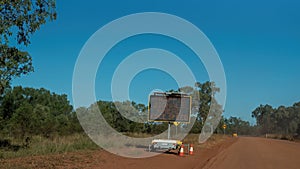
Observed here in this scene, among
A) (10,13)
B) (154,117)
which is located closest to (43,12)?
(10,13)

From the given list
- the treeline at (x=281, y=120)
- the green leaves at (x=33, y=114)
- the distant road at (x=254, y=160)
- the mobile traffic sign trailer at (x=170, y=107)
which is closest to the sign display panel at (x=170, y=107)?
the mobile traffic sign trailer at (x=170, y=107)

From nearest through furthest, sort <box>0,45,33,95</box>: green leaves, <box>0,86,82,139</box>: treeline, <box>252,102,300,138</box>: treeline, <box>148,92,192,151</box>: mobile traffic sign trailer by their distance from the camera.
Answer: <box>0,45,33,95</box>: green leaves, <box>148,92,192,151</box>: mobile traffic sign trailer, <box>0,86,82,139</box>: treeline, <box>252,102,300,138</box>: treeline

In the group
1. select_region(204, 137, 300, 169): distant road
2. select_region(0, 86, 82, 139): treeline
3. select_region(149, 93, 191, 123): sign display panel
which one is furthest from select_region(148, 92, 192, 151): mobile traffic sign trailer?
select_region(0, 86, 82, 139): treeline

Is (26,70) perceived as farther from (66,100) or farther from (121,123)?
(66,100)

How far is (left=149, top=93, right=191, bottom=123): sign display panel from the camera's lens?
20.8m

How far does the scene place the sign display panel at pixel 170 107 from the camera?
2083 cm

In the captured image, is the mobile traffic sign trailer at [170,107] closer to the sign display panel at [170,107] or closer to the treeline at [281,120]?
the sign display panel at [170,107]

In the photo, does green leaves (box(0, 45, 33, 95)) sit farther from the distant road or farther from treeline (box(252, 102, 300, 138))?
treeline (box(252, 102, 300, 138))

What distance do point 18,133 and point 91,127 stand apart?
355 inches

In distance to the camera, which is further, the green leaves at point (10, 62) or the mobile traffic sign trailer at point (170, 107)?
the mobile traffic sign trailer at point (170, 107)

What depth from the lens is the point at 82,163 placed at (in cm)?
1256

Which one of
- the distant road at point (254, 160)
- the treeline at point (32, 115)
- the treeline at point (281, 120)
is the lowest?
the distant road at point (254, 160)

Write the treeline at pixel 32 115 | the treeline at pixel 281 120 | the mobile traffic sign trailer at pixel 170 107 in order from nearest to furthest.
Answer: the mobile traffic sign trailer at pixel 170 107, the treeline at pixel 32 115, the treeline at pixel 281 120

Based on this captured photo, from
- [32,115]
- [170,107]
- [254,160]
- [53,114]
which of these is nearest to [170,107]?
[170,107]
